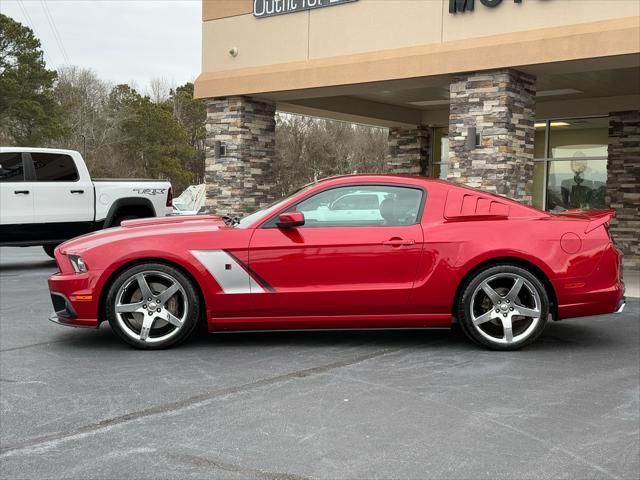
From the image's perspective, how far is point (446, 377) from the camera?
5785 millimetres

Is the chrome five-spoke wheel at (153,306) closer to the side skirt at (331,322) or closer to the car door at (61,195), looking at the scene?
the side skirt at (331,322)

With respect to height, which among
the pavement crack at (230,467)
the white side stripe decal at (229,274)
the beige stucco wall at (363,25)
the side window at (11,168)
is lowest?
the pavement crack at (230,467)

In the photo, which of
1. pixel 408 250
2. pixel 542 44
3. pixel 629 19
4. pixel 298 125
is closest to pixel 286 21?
pixel 542 44

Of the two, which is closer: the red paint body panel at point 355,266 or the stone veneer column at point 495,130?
the red paint body panel at point 355,266

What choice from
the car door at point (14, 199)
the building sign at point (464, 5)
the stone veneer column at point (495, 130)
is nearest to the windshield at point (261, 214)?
the stone veneer column at point (495, 130)

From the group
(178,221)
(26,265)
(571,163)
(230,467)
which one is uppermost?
A: (571,163)

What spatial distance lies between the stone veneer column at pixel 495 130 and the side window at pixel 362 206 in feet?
18.2

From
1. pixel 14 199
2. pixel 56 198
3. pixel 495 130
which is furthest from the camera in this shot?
pixel 56 198

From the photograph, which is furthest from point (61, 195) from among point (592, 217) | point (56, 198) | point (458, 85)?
point (592, 217)

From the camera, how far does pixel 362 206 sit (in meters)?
6.80

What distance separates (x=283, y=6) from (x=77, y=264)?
922 centimetres

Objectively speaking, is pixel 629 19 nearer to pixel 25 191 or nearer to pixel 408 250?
pixel 408 250

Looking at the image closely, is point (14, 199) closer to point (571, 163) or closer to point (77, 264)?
point (77, 264)

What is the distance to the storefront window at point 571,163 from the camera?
651 inches
